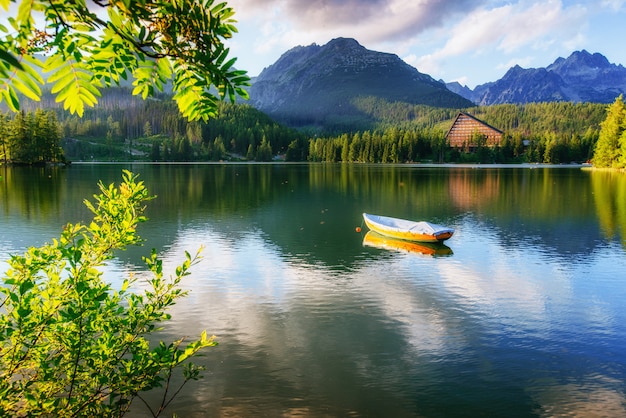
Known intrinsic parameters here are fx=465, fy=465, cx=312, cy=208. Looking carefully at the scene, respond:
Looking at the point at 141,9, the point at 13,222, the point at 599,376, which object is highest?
the point at 141,9

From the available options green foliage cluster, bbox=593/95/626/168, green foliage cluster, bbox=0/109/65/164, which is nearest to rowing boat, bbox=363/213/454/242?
green foliage cluster, bbox=593/95/626/168

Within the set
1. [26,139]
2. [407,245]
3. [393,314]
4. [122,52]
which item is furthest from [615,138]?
[26,139]

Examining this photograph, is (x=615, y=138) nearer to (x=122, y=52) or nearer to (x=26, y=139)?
(x=122, y=52)

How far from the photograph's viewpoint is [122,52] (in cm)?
421

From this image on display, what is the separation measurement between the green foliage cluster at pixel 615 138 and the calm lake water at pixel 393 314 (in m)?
101

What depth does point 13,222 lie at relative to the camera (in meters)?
44.9

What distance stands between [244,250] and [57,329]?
28474mm

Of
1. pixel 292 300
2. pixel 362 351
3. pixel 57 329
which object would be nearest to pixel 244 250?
pixel 292 300

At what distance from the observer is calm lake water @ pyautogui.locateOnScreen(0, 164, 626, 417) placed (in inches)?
581

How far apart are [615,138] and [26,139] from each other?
184 metres

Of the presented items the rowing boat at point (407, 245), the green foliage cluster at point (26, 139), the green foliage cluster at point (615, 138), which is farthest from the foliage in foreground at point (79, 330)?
the green foliage cluster at point (26, 139)

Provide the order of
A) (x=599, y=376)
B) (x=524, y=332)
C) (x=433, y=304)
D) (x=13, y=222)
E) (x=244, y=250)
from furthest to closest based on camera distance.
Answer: (x=13, y=222)
(x=244, y=250)
(x=433, y=304)
(x=524, y=332)
(x=599, y=376)

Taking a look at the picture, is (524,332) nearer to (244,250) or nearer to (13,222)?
(244,250)

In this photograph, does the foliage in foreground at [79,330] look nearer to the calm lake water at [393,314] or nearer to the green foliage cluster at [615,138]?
the calm lake water at [393,314]
